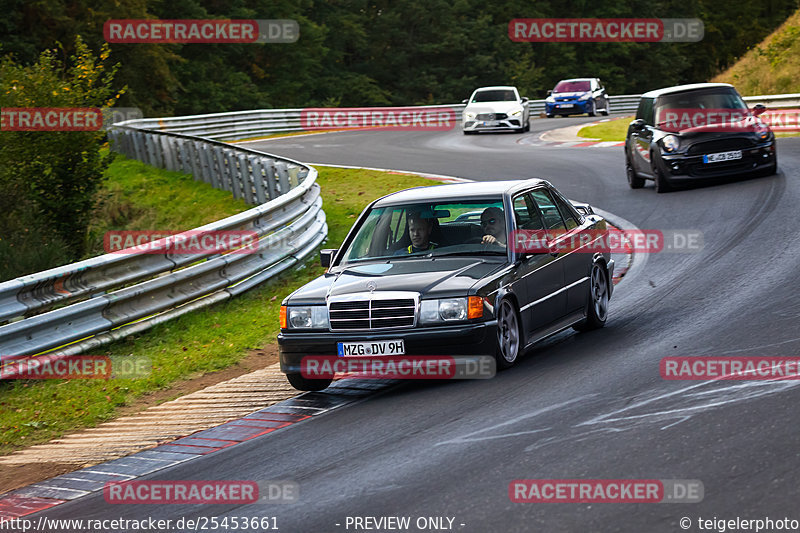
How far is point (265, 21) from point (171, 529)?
60.3m

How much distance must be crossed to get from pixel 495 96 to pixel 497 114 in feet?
3.55

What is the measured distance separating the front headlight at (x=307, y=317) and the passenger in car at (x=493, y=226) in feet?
5.06

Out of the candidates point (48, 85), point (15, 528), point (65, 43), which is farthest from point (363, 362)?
point (65, 43)

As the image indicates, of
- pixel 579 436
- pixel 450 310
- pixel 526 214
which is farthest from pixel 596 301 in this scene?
pixel 579 436

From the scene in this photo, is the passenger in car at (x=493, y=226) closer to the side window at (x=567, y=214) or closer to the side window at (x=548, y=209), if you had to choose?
the side window at (x=548, y=209)

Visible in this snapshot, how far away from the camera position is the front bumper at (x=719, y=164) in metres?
18.2

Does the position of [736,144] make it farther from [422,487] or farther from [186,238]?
[422,487]

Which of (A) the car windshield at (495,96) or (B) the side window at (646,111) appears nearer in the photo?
(B) the side window at (646,111)

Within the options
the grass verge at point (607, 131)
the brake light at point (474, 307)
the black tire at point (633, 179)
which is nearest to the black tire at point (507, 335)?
the brake light at point (474, 307)

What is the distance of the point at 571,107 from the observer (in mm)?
47125

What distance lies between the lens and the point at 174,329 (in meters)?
11.3

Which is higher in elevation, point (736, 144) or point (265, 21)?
point (265, 21)

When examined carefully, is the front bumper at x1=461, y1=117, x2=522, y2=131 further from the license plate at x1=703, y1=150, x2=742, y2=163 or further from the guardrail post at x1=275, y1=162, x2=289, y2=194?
the guardrail post at x1=275, y1=162, x2=289, y2=194

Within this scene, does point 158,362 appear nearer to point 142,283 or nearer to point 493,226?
point 142,283
